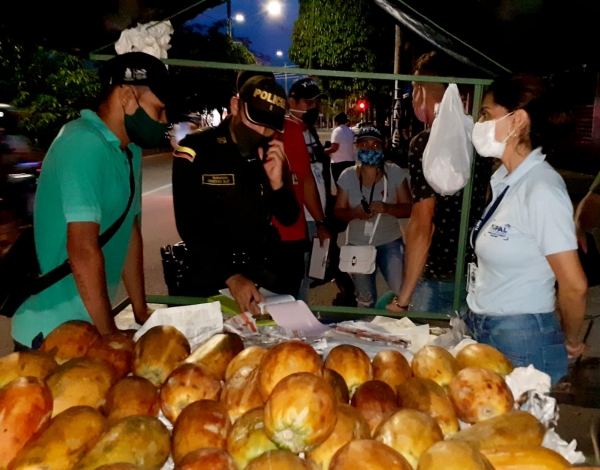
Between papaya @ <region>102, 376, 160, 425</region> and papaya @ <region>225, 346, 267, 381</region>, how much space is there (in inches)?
9.4

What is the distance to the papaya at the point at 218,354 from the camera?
165cm

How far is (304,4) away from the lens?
19016mm

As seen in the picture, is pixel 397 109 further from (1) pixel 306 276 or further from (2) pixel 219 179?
(2) pixel 219 179

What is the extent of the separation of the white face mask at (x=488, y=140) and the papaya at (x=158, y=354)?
154 cm

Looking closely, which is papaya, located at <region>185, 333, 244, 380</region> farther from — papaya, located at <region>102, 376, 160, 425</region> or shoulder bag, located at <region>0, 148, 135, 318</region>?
shoulder bag, located at <region>0, 148, 135, 318</region>

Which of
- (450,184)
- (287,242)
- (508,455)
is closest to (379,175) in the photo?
(287,242)

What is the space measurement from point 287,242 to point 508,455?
248cm

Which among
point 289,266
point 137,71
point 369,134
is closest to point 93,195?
point 137,71

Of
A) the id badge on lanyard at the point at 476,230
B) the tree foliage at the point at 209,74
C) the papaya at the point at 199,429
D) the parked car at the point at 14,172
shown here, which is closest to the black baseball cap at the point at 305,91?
the id badge on lanyard at the point at 476,230

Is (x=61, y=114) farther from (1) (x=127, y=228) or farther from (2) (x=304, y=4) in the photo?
(1) (x=127, y=228)

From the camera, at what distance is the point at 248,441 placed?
124 cm

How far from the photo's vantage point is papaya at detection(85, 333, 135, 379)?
1.65 metres

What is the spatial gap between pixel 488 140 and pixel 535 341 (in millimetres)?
877

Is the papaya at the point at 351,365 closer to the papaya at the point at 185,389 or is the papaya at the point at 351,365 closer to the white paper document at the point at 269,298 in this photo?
the papaya at the point at 185,389
